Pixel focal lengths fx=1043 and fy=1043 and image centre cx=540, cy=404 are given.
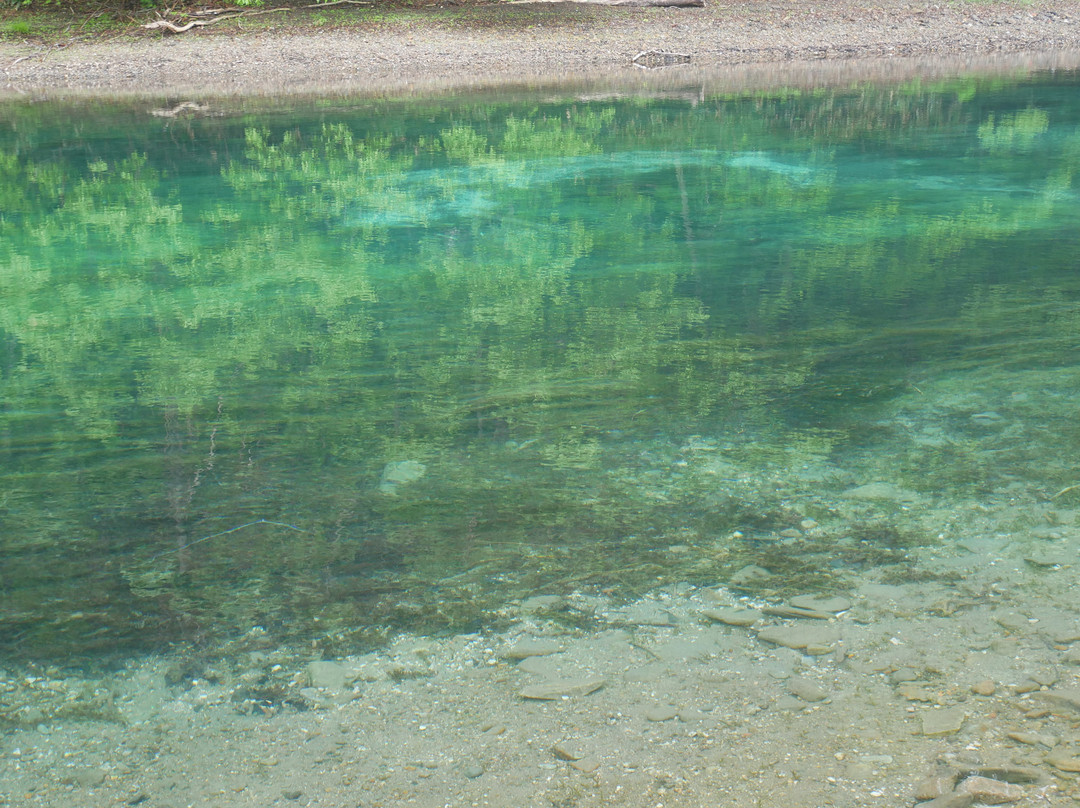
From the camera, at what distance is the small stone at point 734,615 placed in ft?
10.6

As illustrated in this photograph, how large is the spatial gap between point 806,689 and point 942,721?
0.36 metres

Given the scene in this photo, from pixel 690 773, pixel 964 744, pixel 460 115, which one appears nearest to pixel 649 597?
pixel 690 773

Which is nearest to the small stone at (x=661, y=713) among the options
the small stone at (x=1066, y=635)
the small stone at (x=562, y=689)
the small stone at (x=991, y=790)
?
the small stone at (x=562, y=689)

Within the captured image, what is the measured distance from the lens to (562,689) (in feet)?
9.75

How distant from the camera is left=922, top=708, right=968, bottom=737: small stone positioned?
8.96 feet

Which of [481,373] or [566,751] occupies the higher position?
[481,373]

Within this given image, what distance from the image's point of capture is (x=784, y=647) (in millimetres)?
3104

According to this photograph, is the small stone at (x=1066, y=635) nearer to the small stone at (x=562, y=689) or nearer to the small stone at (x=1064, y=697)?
the small stone at (x=1064, y=697)

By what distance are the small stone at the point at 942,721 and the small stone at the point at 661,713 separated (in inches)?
25.8

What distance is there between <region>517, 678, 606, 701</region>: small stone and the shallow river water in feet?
0.07

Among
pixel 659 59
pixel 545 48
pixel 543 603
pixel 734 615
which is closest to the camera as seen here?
pixel 734 615

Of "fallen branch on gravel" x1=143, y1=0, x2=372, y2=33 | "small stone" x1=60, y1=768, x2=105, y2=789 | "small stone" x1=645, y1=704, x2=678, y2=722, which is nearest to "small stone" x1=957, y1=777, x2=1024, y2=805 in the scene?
"small stone" x1=645, y1=704, x2=678, y2=722

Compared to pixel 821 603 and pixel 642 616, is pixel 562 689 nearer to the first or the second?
pixel 642 616

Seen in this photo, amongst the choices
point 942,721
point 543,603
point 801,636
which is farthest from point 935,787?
point 543,603
